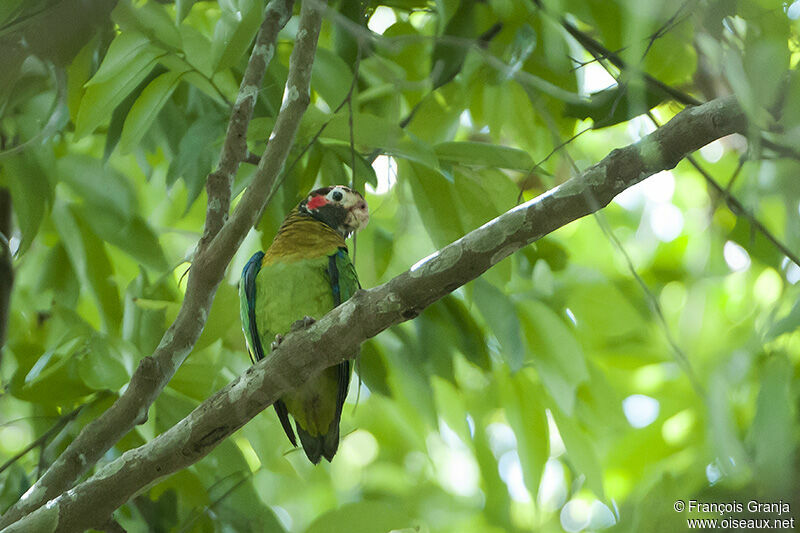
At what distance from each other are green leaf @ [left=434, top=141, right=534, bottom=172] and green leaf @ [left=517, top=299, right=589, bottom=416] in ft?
2.13

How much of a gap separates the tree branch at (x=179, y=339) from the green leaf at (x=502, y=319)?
96 centimetres

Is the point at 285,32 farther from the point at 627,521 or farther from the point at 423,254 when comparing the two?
the point at 627,521

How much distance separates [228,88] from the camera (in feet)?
9.27

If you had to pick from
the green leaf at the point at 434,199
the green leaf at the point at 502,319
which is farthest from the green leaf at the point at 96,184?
the green leaf at the point at 502,319

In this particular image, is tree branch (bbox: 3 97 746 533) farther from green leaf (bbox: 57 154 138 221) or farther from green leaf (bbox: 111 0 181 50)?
green leaf (bbox: 57 154 138 221)

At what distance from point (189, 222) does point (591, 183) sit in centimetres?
298

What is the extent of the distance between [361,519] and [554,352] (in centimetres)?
96

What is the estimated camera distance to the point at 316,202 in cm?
333

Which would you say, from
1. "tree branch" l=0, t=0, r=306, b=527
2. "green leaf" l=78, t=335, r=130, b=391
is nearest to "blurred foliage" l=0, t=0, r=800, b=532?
"green leaf" l=78, t=335, r=130, b=391

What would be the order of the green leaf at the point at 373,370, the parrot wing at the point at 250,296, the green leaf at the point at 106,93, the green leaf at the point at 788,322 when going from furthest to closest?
the parrot wing at the point at 250,296
the green leaf at the point at 373,370
the green leaf at the point at 106,93
the green leaf at the point at 788,322

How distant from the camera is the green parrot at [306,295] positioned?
9.62 ft

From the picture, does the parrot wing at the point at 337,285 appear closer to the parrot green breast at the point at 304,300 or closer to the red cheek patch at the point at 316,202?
the parrot green breast at the point at 304,300

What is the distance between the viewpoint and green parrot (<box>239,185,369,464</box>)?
9.62 feet

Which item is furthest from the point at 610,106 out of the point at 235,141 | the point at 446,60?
the point at 235,141
